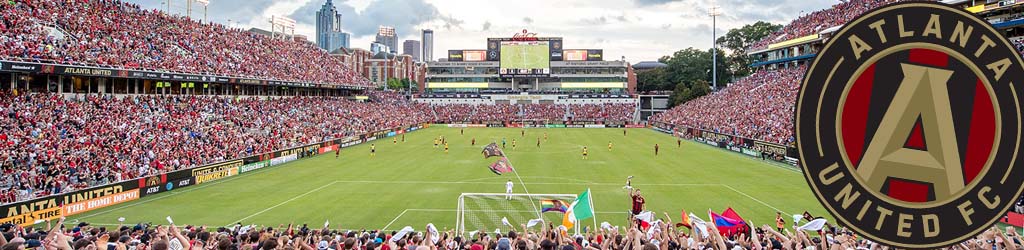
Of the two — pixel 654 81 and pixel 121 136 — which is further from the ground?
pixel 654 81

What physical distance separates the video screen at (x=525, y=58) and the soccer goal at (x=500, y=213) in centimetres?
8079

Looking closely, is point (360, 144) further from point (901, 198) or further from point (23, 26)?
point (901, 198)

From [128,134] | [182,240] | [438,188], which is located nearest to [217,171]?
[128,134]

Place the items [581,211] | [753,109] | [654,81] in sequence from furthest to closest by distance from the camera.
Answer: [654,81] → [753,109] → [581,211]

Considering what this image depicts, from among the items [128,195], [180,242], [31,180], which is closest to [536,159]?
[128,195]

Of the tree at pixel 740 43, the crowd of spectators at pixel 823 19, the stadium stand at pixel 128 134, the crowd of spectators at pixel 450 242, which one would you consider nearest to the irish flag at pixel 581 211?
the crowd of spectators at pixel 450 242

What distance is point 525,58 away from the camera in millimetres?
106312

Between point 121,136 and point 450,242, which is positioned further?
point 121,136

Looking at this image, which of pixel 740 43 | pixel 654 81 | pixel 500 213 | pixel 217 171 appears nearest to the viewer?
pixel 500 213

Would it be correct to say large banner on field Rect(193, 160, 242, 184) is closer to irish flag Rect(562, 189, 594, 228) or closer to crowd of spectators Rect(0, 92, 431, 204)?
crowd of spectators Rect(0, 92, 431, 204)

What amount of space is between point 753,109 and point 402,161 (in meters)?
38.2

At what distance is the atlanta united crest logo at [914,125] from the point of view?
10.3 feet

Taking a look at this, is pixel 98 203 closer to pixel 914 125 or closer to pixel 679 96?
pixel 914 125

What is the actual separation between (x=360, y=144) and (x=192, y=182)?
26748 millimetres
